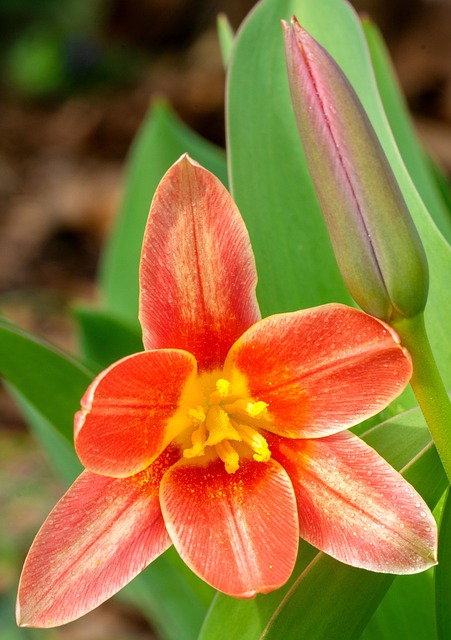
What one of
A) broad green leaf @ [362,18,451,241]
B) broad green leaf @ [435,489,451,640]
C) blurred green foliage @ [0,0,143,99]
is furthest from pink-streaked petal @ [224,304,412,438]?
blurred green foliage @ [0,0,143,99]

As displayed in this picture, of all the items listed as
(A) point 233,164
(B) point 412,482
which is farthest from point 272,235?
(B) point 412,482

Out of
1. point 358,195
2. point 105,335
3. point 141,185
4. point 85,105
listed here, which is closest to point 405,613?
point 358,195

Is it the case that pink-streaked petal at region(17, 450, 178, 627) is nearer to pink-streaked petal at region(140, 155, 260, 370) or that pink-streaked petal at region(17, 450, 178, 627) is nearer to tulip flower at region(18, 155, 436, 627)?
tulip flower at region(18, 155, 436, 627)

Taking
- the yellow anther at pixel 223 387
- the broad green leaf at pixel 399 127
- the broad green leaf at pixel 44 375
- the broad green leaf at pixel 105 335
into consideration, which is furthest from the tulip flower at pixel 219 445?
the broad green leaf at pixel 399 127

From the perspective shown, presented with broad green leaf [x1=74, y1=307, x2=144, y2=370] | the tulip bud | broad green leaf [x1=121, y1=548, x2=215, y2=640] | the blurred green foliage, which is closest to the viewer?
the tulip bud

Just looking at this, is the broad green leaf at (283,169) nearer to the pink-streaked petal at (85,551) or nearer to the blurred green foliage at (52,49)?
the pink-streaked petal at (85,551)
